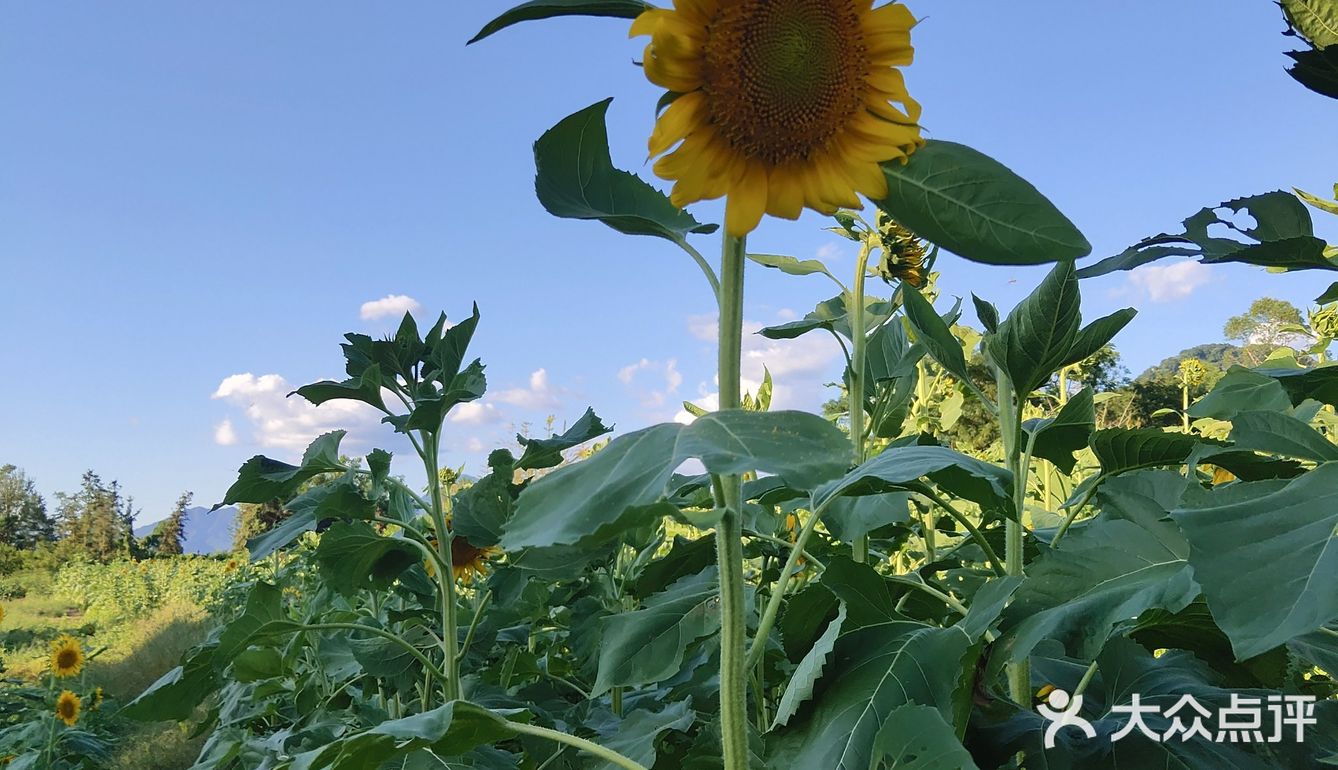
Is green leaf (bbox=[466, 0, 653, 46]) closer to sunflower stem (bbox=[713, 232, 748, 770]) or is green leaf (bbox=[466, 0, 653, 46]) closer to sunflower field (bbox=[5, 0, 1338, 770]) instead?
sunflower field (bbox=[5, 0, 1338, 770])

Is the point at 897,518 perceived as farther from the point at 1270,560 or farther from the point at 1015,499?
the point at 1270,560

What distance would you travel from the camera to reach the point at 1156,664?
0.82m

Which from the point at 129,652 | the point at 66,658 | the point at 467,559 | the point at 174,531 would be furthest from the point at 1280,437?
the point at 174,531

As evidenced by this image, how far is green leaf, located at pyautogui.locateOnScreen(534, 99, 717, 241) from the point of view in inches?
26.8

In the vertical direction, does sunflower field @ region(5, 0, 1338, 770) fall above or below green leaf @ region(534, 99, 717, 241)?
below

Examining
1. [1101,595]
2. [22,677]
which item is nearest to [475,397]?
[1101,595]

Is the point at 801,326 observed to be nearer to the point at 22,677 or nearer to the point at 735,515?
the point at 735,515

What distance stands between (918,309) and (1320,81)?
37 centimetres

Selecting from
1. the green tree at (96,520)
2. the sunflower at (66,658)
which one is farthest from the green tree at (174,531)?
the sunflower at (66,658)

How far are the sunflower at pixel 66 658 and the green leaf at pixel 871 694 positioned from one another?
3.23 meters

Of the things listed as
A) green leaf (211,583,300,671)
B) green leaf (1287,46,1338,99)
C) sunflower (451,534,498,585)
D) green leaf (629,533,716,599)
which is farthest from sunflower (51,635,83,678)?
green leaf (1287,46,1338,99)

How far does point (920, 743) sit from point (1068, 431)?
0.56 metres

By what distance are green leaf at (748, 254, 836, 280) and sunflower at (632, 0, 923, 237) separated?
783 mm

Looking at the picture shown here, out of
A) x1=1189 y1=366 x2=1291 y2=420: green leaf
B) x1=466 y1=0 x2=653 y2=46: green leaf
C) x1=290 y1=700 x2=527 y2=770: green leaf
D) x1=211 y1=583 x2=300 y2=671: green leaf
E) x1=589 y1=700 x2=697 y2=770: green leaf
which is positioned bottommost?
x1=589 y1=700 x2=697 y2=770: green leaf
